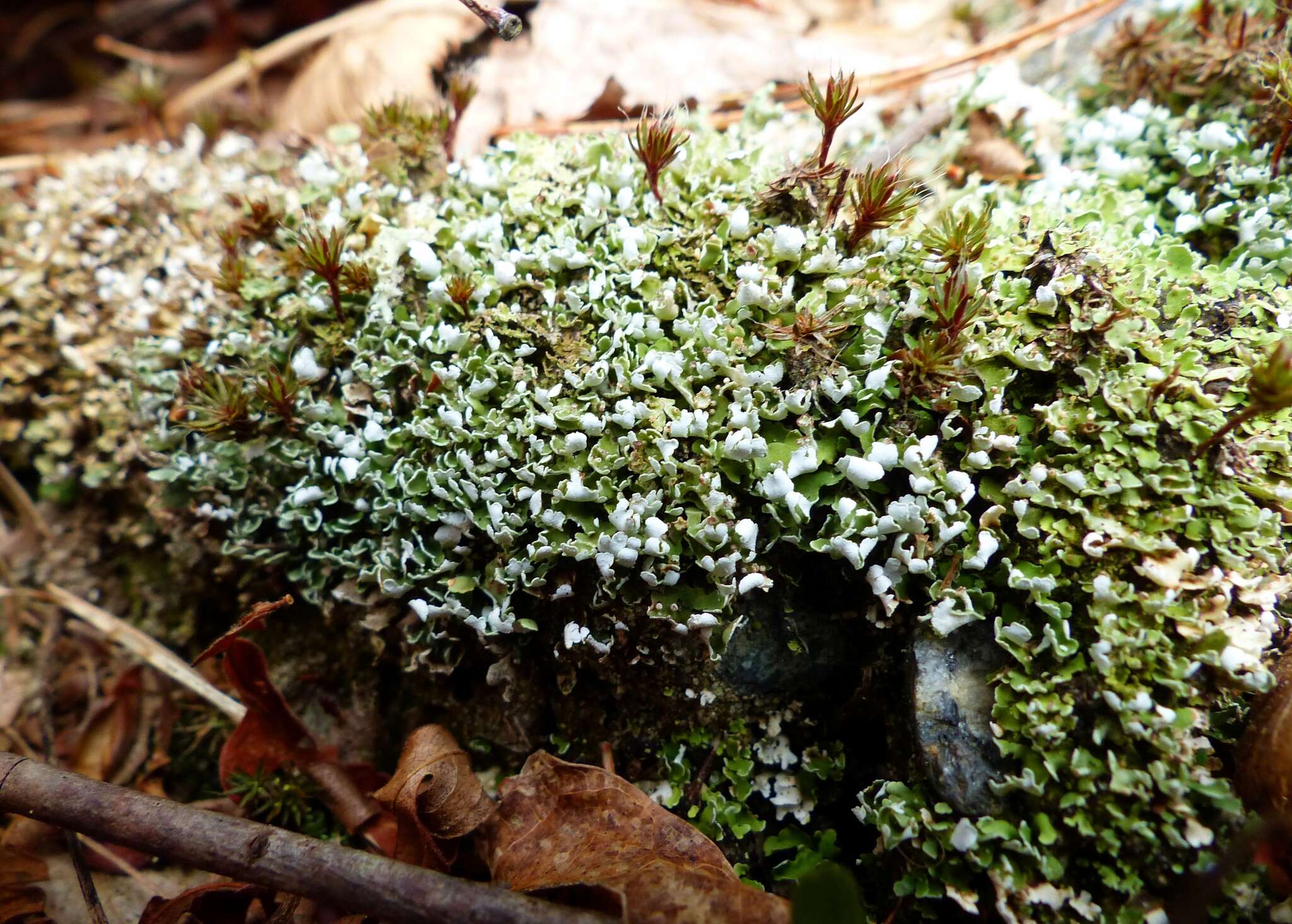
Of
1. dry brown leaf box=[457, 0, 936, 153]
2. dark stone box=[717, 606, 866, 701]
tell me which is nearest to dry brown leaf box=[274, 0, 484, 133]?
dry brown leaf box=[457, 0, 936, 153]

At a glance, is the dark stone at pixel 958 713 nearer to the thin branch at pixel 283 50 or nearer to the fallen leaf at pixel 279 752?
the fallen leaf at pixel 279 752

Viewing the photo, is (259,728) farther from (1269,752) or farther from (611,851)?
(1269,752)

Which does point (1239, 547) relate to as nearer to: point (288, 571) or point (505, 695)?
point (505, 695)

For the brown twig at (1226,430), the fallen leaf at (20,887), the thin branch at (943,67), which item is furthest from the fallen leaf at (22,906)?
the brown twig at (1226,430)

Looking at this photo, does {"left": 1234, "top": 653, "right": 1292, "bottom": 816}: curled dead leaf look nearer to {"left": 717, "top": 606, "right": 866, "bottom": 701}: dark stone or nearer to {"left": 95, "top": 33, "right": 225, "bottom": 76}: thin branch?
{"left": 717, "top": 606, "right": 866, "bottom": 701}: dark stone

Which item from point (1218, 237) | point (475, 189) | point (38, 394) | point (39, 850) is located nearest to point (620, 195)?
point (475, 189)
